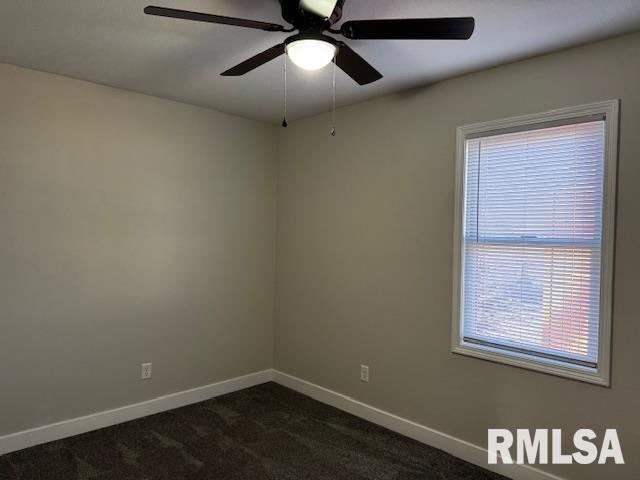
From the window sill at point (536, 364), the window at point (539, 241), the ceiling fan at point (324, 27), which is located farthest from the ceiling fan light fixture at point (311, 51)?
the window sill at point (536, 364)

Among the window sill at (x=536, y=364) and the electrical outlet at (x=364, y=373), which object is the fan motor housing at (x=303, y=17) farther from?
the electrical outlet at (x=364, y=373)

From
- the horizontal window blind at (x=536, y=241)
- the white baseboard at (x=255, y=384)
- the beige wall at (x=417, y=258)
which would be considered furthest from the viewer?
the white baseboard at (x=255, y=384)

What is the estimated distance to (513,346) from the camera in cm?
265

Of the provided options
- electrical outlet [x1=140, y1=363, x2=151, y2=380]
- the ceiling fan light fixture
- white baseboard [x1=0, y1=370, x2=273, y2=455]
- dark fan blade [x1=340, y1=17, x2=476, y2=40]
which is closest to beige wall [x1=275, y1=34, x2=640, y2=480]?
white baseboard [x1=0, y1=370, x2=273, y2=455]

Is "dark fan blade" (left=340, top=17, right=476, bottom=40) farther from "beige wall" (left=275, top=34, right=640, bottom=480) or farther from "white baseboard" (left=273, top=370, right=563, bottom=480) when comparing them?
"white baseboard" (left=273, top=370, right=563, bottom=480)

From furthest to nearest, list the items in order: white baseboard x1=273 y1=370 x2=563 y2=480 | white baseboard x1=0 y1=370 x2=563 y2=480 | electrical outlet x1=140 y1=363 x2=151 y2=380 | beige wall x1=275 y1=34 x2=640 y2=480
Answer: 1. electrical outlet x1=140 y1=363 x2=151 y2=380
2. white baseboard x1=0 y1=370 x2=563 y2=480
3. white baseboard x1=273 y1=370 x2=563 y2=480
4. beige wall x1=275 y1=34 x2=640 y2=480

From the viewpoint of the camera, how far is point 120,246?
3.27 metres

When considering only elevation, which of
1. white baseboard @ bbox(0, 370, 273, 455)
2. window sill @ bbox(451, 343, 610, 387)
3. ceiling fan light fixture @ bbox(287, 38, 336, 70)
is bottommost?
white baseboard @ bbox(0, 370, 273, 455)

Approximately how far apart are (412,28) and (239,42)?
1.11 meters

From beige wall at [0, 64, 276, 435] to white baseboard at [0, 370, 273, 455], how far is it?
0.06 meters

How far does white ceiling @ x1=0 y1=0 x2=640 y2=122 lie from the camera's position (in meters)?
2.01

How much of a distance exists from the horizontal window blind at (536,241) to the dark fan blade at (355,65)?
3.34 ft

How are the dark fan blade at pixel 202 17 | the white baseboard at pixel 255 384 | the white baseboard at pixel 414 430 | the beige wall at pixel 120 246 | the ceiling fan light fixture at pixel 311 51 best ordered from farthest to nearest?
the beige wall at pixel 120 246 < the white baseboard at pixel 255 384 < the white baseboard at pixel 414 430 < the ceiling fan light fixture at pixel 311 51 < the dark fan blade at pixel 202 17

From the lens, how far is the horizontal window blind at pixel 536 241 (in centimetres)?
235
